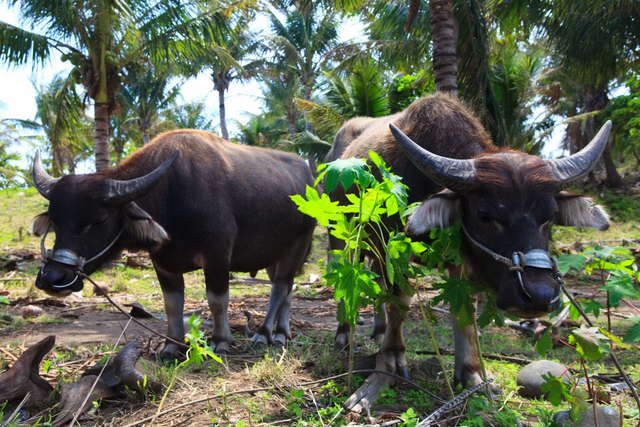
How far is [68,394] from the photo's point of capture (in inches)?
106

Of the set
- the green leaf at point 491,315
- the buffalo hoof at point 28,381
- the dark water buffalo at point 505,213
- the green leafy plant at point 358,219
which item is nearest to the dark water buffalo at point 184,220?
the buffalo hoof at point 28,381

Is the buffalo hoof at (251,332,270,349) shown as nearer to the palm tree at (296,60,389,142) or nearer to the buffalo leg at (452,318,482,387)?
the buffalo leg at (452,318,482,387)

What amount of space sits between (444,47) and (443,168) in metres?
5.51

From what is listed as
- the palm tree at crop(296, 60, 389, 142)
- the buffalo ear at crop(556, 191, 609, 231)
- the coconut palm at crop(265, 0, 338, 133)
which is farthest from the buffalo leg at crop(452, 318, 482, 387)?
the coconut palm at crop(265, 0, 338, 133)

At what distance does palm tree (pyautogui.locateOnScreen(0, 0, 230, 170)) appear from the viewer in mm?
9547

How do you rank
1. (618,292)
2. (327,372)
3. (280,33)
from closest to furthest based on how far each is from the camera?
(618,292) < (327,372) < (280,33)

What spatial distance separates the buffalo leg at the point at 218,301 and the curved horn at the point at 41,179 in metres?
1.31

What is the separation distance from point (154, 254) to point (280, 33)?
23.9 meters

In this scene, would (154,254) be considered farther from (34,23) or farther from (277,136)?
(277,136)

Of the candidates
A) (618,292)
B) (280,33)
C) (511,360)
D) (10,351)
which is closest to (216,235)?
(10,351)

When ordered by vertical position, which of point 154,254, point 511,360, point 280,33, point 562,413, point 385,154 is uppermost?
point 280,33

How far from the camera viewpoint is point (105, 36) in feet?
32.9

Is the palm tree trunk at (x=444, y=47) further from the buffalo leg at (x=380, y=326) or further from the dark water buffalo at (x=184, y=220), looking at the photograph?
the buffalo leg at (x=380, y=326)

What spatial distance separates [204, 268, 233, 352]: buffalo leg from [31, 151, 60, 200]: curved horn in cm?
131
